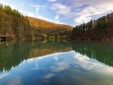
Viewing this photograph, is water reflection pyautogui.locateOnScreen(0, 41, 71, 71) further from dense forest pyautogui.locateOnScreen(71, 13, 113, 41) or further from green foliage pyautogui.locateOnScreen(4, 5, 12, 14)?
dense forest pyautogui.locateOnScreen(71, 13, 113, 41)

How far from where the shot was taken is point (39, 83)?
13227 millimetres

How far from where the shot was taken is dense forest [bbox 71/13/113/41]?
120213 millimetres

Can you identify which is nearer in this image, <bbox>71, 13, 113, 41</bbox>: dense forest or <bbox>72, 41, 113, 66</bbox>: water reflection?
<bbox>72, 41, 113, 66</bbox>: water reflection

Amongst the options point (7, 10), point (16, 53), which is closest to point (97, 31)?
point (7, 10)

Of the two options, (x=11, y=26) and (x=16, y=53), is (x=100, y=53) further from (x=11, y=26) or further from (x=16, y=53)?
(x=11, y=26)

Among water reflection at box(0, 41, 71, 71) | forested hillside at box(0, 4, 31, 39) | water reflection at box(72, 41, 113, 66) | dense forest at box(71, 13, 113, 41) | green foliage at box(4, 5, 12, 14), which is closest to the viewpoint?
water reflection at box(0, 41, 71, 71)

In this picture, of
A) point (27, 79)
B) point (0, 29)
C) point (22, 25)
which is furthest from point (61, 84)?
point (22, 25)

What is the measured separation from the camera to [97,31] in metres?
132

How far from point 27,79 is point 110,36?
109 metres

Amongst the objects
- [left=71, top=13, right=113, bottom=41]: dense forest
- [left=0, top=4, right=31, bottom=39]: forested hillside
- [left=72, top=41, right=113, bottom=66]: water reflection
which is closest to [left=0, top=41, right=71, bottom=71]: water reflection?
[left=72, top=41, right=113, bottom=66]: water reflection

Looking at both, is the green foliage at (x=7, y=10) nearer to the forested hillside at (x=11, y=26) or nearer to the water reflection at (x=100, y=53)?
the forested hillside at (x=11, y=26)

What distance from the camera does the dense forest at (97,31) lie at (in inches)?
4733

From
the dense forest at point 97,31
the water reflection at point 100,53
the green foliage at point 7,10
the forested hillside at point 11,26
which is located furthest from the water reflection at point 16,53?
the dense forest at point 97,31

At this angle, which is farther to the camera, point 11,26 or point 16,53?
point 11,26
